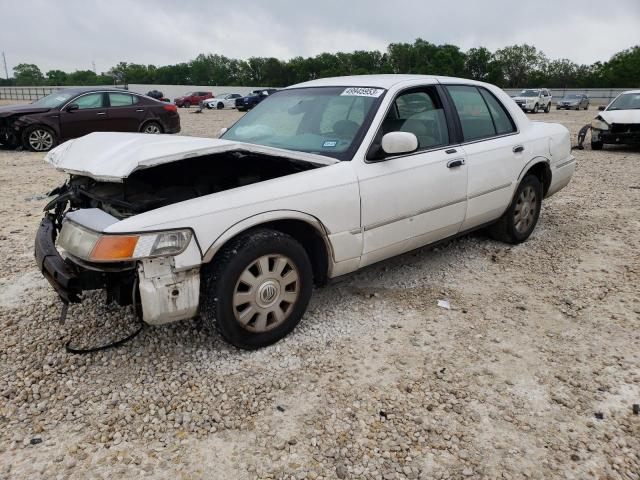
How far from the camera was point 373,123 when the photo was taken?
11.3ft

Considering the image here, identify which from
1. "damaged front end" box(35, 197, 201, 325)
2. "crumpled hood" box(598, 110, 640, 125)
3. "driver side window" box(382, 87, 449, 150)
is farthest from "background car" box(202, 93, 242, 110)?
"damaged front end" box(35, 197, 201, 325)

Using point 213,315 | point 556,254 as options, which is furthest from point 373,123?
point 556,254

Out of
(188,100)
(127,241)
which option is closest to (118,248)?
(127,241)

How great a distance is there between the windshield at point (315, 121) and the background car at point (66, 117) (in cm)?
863

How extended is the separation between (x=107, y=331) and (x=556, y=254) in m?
4.08

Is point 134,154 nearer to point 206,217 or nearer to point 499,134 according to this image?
point 206,217

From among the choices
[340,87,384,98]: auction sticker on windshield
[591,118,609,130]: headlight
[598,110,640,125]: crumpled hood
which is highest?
[340,87,384,98]: auction sticker on windshield

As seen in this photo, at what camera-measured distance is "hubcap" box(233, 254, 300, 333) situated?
290 cm

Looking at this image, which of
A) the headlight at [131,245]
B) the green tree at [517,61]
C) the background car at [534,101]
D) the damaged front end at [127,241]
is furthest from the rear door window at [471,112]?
the green tree at [517,61]

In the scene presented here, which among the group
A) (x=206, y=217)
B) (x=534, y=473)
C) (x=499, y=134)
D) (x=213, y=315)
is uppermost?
(x=499, y=134)

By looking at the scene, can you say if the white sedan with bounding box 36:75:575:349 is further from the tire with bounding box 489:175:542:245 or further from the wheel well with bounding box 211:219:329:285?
the tire with bounding box 489:175:542:245

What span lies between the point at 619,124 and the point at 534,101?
2134cm

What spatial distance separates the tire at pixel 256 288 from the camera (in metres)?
2.78

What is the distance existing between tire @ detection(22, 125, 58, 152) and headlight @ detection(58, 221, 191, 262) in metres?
10.1
